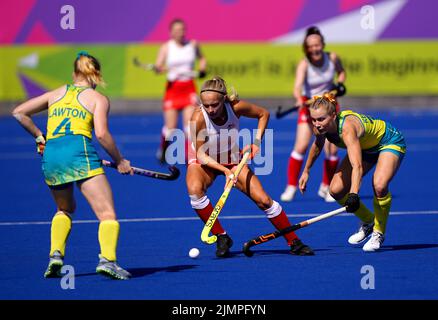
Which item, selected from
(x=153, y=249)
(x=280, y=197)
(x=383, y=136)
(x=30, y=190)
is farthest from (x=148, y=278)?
(x=30, y=190)

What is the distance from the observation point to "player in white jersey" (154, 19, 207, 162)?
47.2 ft

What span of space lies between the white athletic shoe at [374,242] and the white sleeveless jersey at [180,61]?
737 cm

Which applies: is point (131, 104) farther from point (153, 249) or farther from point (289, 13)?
point (153, 249)

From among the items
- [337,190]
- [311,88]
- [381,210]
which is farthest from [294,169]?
[381,210]

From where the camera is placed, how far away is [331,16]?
20.6 meters

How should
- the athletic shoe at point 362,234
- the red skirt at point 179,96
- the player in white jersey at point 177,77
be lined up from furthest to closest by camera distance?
the red skirt at point 179,96
the player in white jersey at point 177,77
the athletic shoe at point 362,234

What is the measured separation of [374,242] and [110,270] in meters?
2.25

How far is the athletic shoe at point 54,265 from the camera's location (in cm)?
683

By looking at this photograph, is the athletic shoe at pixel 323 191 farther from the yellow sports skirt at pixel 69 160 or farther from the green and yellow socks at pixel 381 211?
the yellow sports skirt at pixel 69 160

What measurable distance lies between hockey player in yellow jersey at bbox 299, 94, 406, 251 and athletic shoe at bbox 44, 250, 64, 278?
2.04m

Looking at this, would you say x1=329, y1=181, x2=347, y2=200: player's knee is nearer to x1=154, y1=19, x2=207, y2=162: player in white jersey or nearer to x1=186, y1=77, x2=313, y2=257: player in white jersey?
x1=186, y1=77, x2=313, y2=257: player in white jersey

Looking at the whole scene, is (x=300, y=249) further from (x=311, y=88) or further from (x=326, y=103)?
(x=311, y=88)

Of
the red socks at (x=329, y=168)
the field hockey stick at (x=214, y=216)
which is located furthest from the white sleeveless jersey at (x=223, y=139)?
the red socks at (x=329, y=168)

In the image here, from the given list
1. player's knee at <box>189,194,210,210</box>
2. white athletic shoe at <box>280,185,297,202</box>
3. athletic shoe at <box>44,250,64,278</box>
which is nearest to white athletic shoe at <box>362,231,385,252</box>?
player's knee at <box>189,194,210,210</box>
